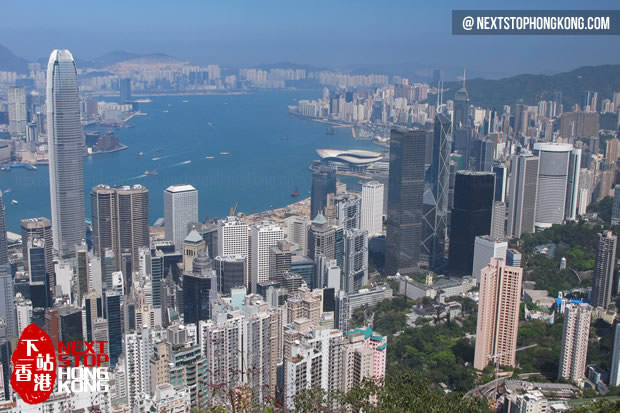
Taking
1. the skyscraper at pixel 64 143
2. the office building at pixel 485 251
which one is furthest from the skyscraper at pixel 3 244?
the office building at pixel 485 251

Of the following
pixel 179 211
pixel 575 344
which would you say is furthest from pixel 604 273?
pixel 179 211

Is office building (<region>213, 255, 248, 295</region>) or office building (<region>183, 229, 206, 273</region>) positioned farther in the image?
office building (<region>183, 229, 206, 273</region>)

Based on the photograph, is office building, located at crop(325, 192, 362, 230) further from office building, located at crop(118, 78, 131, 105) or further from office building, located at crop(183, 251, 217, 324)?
office building, located at crop(118, 78, 131, 105)

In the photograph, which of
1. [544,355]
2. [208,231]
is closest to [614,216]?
[544,355]

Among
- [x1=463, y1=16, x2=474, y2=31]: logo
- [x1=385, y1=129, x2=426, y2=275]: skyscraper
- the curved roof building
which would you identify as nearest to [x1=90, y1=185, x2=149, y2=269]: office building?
[x1=385, y1=129, x2=426, y2=275]: skyscraper

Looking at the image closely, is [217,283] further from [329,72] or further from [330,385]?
[329,72]

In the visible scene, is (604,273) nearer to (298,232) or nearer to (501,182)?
(298,232)
